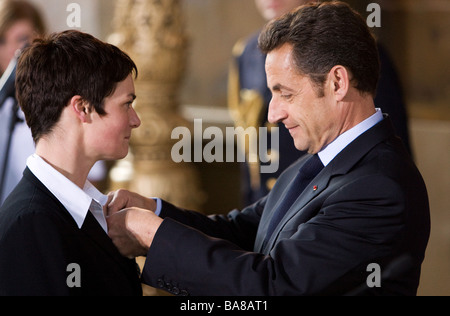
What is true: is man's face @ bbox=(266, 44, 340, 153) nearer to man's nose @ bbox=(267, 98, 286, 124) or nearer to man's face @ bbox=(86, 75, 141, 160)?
man's nose @ bbox=(267, 98, 286, 124)

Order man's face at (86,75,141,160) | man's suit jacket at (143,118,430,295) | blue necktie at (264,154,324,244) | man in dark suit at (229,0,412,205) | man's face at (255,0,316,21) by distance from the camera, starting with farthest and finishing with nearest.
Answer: man's face at (255,0,316,21)
man in dark suit at (229,0,412,205)
blue necktie at (264,154,324,244)
man's face at (86,75,141,160)
man's suit jacket at (143,118,430,295)

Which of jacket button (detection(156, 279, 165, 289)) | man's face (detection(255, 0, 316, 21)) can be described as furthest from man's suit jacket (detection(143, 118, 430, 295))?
man's face (detection(255, 0, 316, 21))

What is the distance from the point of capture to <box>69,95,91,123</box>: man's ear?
199 centimetres

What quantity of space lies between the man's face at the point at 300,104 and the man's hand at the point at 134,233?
502 mm

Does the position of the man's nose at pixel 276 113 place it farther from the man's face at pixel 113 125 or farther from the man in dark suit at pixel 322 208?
the man's face at pixel 113 125

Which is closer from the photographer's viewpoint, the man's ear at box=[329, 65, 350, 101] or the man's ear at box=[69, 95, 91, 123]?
the man's ear at box=[69, 95, 91, 123]

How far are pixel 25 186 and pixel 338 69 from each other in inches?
37.1

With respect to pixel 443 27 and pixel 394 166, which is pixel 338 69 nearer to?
pixel 394 166

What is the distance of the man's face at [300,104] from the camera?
2148 millimetres

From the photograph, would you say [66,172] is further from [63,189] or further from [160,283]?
[160,283]

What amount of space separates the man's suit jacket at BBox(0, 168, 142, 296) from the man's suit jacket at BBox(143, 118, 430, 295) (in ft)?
0.61

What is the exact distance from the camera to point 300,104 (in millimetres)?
2160

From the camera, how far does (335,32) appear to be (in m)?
2.11
